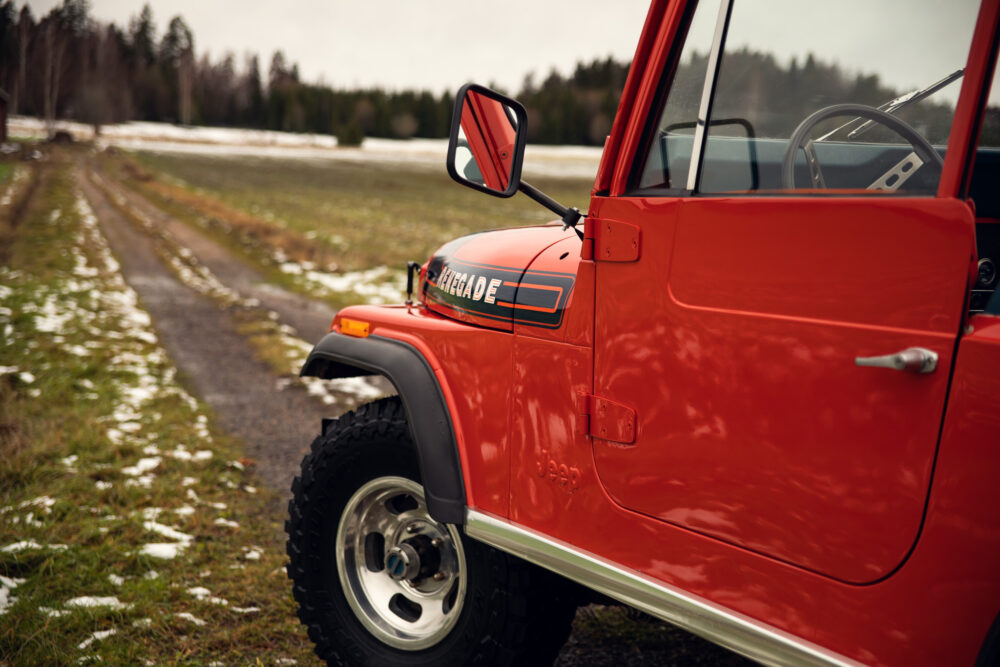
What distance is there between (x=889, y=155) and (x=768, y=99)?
0.93 feet

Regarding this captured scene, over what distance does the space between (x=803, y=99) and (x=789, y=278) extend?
1.45 ft

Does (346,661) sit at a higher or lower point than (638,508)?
lower

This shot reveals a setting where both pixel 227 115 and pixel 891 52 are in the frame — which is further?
pixel 227 115

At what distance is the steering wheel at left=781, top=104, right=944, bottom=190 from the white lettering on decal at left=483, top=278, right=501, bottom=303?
0.83 meters

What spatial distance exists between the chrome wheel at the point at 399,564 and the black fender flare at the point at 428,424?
18 cm

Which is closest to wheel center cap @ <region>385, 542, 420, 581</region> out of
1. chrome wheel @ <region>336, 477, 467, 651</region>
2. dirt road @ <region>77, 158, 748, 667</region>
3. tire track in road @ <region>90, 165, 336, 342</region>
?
chrome wheel @ <region>336, 477, 467, 651</region>

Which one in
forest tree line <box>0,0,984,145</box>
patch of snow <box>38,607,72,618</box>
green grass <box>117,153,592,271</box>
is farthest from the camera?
forest tree line <box>0,0,984,145</box>

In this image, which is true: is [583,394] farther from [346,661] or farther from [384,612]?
[346,661]

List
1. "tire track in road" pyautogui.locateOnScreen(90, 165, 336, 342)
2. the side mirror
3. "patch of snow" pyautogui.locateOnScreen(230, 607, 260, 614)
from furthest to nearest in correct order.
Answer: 1. "tire track in road" pyautogui.locateOnScreen(90, 165, 336, 342)
2. "patch of snow" pyautogui.locateOnScreen(230, 607, 260, 614)
3. the side mirror

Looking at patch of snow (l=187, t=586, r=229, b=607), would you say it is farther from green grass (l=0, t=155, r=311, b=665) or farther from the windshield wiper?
the windshield wiper

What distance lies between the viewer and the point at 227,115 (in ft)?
336

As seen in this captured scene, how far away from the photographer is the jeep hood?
1989mm

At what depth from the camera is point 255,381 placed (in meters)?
6.15

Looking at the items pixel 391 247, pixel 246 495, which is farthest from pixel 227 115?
pixel 246 495
